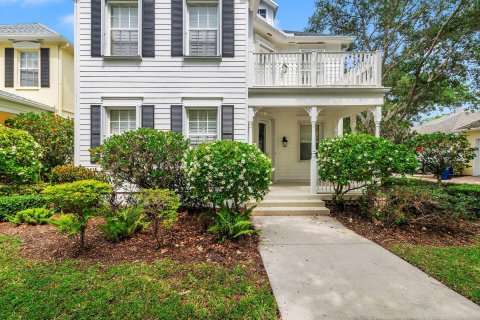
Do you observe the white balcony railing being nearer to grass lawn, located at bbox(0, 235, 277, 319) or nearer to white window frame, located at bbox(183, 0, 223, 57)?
white window frame, located at bbox(183, 0, 223, 57)

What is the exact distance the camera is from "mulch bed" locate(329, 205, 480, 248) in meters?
4.77

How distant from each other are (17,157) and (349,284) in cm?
778

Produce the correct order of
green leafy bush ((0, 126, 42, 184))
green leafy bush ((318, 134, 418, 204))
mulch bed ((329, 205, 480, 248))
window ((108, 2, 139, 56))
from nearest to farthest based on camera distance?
mulch bed ((329, 205, 480, 248)) → green leafy bush ((318, 134, 418, 204)) → green leafy bush ((0, 126, 42, 184)) → window ((108, 2, 139, 56))

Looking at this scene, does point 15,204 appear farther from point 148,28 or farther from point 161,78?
point 148,28

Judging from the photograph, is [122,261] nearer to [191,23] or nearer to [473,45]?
[191,23]

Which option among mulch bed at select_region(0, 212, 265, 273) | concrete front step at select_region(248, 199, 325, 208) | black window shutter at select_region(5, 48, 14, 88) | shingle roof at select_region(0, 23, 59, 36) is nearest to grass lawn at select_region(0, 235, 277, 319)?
mulch bed at select_region(0, 212, 265, 273)

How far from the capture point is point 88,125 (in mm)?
7324

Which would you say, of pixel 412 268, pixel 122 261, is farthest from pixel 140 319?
pixel 412 268

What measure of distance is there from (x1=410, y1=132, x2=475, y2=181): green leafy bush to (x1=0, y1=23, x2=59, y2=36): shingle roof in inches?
583

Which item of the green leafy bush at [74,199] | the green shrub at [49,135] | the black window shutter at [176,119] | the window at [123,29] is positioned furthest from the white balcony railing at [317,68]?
the green shrub at [49,135]

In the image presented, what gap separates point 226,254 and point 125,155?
3.24m

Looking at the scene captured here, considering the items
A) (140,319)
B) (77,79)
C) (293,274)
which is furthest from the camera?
(77,79)

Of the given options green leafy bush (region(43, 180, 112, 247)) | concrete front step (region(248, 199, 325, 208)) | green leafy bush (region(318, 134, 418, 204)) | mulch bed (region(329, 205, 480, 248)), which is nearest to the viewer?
green leafy bush (region(43, 180, 112, 247))

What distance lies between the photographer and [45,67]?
1088cm
